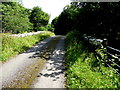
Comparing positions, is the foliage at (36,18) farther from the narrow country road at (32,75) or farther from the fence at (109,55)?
the narrow country road at (32,75)

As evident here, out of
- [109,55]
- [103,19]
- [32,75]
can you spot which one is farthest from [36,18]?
[32,75]

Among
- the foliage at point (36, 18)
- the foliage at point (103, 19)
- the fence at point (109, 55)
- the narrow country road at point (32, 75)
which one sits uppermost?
the foliage at point (36, 18)

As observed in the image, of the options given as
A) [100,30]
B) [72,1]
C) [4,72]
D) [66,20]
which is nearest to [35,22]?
[66,20]

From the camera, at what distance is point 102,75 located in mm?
6410

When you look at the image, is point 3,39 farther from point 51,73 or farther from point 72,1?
point 72,1

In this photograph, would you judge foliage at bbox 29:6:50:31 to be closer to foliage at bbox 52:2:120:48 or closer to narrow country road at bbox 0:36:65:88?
foliage at bbox 52:2:120:48

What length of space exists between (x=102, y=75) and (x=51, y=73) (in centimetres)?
284

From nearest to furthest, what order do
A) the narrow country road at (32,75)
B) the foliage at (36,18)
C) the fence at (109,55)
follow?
the narrow country road at (32,75)
the fence at (109,55)
the foliage at (36,18)

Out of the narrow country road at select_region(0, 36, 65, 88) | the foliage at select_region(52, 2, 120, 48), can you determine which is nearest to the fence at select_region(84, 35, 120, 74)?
the narrow country road at select_region(0, 36, 65, 88)

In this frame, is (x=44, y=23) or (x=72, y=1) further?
(x=44, y=23)

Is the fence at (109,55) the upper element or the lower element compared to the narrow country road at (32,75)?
upper

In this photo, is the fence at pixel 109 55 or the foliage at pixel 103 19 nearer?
the fence at pixel 109 55

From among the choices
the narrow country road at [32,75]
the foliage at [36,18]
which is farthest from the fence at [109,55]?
the foliage at [36,18]

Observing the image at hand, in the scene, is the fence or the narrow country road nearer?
the narrow country road
